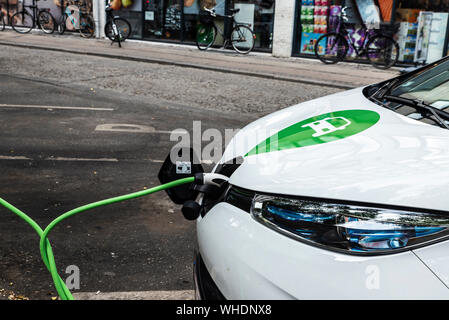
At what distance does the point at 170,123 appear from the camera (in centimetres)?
753

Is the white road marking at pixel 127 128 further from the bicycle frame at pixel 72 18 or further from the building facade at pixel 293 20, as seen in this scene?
the bicycle frame at pixel 72 18

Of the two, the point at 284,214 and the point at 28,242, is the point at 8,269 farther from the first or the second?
the point at 284,214

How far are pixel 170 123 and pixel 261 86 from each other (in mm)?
3891

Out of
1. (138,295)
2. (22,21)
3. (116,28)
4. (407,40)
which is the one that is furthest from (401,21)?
(138,295)

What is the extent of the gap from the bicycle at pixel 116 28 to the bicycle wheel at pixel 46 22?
8.05ft

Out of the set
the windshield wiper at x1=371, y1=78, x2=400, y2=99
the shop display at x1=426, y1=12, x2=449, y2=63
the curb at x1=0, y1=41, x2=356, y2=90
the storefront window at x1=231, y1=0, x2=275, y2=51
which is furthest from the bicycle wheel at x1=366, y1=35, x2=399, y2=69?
the windshield wiper at x1=371, y1=78, x2=400, y2=99

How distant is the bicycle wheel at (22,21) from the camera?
18.7m

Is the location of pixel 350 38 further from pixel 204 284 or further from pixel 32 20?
pixel 204 284

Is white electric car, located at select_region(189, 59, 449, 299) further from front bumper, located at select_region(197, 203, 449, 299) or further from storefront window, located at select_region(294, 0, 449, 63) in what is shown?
storefront window, located at select_region(294, 0, 449, 63)

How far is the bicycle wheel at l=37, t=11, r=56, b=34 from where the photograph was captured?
18625 millimetres

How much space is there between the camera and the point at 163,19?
57.6ft

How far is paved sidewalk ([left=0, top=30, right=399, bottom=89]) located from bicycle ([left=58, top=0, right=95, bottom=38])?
0.69 metres

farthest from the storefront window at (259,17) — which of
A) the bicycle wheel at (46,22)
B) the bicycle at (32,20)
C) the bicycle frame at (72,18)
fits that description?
the bicycle at (32,20)

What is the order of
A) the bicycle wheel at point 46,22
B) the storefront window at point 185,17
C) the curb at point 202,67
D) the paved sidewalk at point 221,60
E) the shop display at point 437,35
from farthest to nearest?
the bicycle wheel at point 46,22, the storefront window at point 185,17, the shop display at point 437,35, the paved sidewalk at point 221,60, the curb at point 202,67
